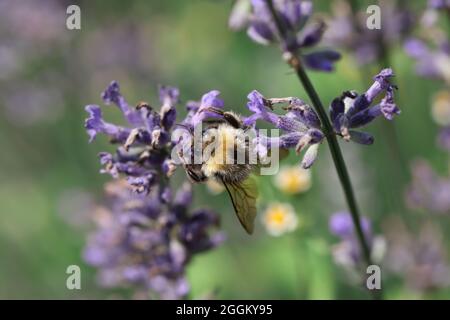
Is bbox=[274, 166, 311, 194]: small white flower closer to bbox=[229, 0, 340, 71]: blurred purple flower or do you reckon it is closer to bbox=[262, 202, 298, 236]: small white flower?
bbox=[262, 202, 298, 236]: small white flower

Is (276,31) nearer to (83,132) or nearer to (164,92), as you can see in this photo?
(164,92)

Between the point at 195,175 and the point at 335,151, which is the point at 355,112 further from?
the point at 195,175

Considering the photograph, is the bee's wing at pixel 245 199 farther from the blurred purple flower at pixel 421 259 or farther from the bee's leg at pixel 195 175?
the blurred purple flower at pixel 421 259

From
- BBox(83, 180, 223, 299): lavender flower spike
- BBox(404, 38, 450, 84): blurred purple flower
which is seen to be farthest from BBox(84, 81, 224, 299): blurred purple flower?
BBox(404, 38, 450, 84): blurred purple flower

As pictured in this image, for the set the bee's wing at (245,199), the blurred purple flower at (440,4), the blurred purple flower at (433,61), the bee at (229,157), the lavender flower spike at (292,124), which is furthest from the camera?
the blurred purple flower at (433,61)

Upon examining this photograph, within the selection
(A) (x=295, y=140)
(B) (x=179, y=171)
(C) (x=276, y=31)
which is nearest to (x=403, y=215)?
(C) (x=276, y=31)

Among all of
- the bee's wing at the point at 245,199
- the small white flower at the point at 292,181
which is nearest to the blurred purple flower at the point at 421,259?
the small white flower at the point at 292,181
